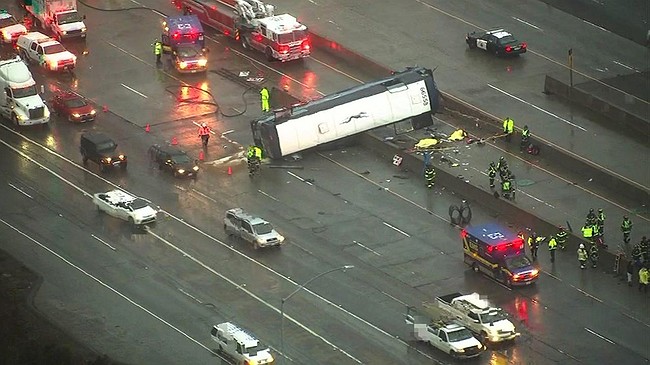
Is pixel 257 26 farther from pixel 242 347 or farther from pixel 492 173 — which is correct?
pixel 242 347

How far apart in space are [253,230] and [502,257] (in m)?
12.7

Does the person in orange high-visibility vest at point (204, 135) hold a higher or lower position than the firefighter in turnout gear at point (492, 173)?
lower

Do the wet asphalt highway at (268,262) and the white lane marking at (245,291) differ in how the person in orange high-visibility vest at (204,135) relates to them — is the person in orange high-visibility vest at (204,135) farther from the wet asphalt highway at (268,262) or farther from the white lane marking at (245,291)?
the white lane marking at (245,291)

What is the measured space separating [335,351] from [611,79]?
3958 cm

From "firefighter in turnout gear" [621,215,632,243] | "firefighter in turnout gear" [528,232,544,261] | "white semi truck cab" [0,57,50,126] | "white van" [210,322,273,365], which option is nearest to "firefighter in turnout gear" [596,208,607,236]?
"firefighter in turnout gear" [621,215,632,243]

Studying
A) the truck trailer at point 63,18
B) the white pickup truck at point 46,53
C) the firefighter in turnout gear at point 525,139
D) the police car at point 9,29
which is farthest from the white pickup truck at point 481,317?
the police car at point 9,29

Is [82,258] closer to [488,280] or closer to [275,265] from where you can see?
[275,265]

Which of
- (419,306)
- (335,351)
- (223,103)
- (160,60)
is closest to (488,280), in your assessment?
(419,306)

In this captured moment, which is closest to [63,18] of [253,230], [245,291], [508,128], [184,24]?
[184,24]

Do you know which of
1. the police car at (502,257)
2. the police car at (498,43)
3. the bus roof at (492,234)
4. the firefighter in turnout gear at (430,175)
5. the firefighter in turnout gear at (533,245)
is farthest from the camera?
the police car at (498,43)

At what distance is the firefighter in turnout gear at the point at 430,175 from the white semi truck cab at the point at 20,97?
75.9 feet

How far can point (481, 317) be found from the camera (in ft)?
291

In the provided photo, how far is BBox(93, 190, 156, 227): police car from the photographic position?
100562mm

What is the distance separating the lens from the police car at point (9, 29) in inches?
5022
